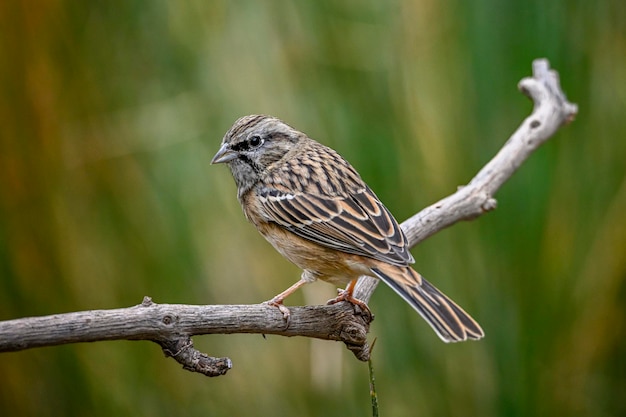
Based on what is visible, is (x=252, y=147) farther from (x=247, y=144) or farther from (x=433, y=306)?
(x=433, y=306)

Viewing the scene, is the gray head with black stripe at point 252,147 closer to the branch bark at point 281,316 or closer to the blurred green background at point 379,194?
the blurred green background at point 379,194

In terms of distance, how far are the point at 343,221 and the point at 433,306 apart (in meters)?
0.55

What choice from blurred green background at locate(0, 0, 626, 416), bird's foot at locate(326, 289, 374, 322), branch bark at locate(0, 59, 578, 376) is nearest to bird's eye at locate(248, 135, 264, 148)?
blurred green background at locate(0, 0, 626, 416)

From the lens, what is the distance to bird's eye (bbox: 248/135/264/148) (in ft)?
A: 11.5

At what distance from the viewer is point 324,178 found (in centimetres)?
340

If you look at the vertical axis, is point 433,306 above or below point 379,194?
below

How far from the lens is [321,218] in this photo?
10.5 feet

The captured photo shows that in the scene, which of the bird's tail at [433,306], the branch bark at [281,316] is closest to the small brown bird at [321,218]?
the bird's tail at [433,306]

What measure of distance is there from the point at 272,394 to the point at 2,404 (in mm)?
1153

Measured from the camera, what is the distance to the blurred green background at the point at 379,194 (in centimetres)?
368

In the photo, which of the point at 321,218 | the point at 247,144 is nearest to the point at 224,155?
the point at 247,144

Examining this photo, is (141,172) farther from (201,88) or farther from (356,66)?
(356,66)

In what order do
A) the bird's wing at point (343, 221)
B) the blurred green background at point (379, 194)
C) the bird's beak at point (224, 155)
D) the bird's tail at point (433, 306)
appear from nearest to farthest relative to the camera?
the bird's tail at point (433, 306)
the bird's wing at point (343, 221)
the bird's beak at point (224, 155)
the blurred green background at point (379, 194)

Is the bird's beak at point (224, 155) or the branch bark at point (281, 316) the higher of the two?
the bird's beak at point (224, 155)
